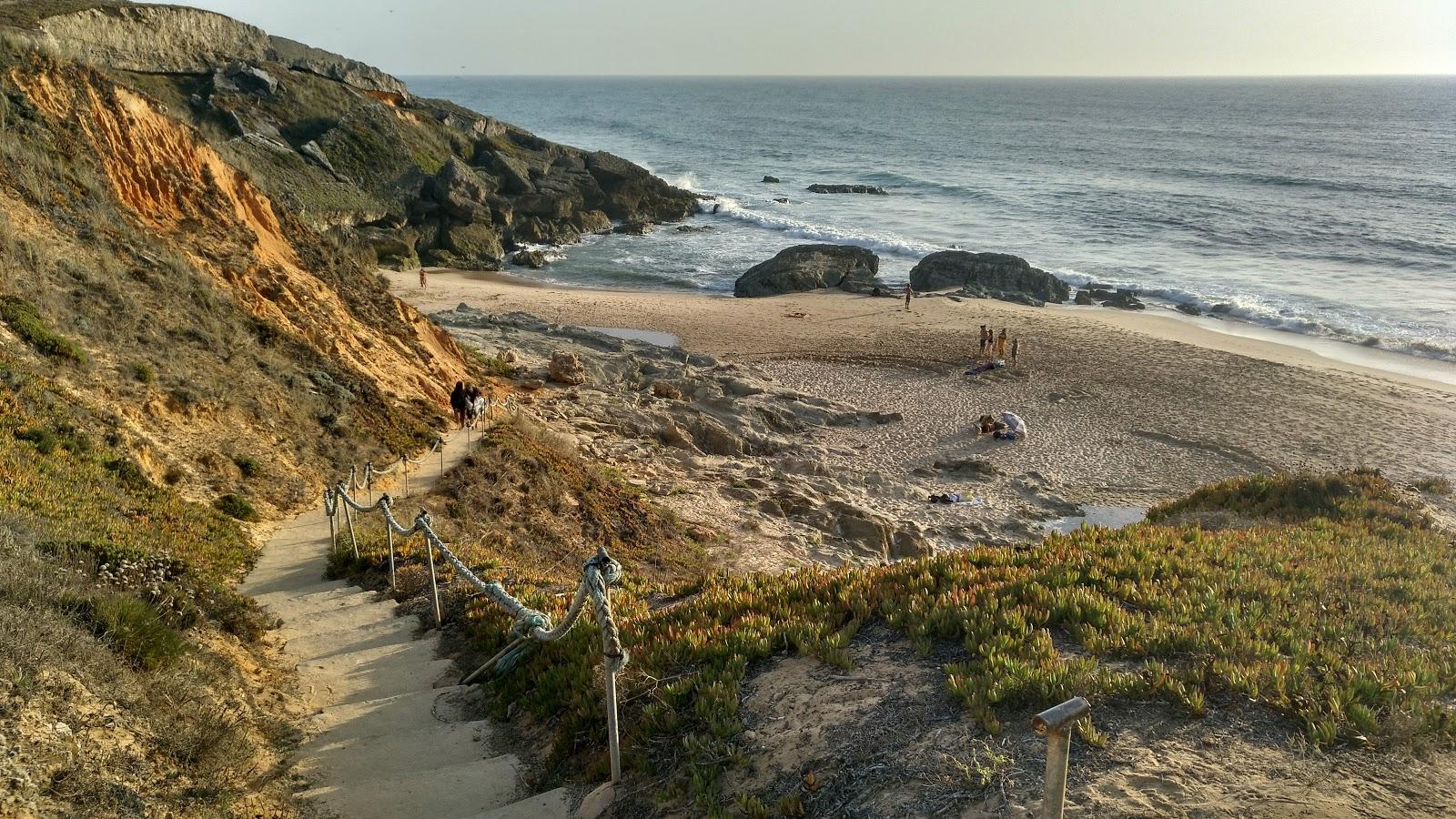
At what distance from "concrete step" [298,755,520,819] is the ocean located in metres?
34.9

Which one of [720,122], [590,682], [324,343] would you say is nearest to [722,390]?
[324,343]

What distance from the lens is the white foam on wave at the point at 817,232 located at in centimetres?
4916

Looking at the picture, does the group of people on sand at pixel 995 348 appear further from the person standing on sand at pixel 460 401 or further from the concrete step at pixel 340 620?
the concrete step at pixel 340 620

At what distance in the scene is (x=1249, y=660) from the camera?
5.58 metres

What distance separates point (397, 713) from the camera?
6.29 meters

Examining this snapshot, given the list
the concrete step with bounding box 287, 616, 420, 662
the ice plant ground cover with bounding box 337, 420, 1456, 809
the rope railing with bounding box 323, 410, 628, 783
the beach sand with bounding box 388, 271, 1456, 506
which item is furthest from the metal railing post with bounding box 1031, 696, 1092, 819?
the beach sand with bounding box 388, 271, 1456, 506

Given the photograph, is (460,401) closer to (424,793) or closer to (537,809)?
(424,793)

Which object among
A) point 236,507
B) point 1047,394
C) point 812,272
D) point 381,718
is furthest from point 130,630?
point 812,272

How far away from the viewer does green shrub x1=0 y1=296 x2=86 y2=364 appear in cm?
1052

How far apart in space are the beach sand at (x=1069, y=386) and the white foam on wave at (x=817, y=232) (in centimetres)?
1130

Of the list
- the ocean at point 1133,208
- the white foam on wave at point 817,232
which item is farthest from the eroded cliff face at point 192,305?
the white foam on wave at point 817,232

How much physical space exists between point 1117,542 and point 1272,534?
225cm

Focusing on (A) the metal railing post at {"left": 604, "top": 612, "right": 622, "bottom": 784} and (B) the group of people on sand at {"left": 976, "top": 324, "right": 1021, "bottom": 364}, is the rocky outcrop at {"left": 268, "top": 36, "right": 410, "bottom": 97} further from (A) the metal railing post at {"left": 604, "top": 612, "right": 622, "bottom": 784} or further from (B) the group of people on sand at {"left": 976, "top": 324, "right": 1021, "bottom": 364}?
(A) the metal railing post at {"left": 604, "top": 612, "right": 622, "bottom": 784}

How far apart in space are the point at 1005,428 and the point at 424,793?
1982 cm
